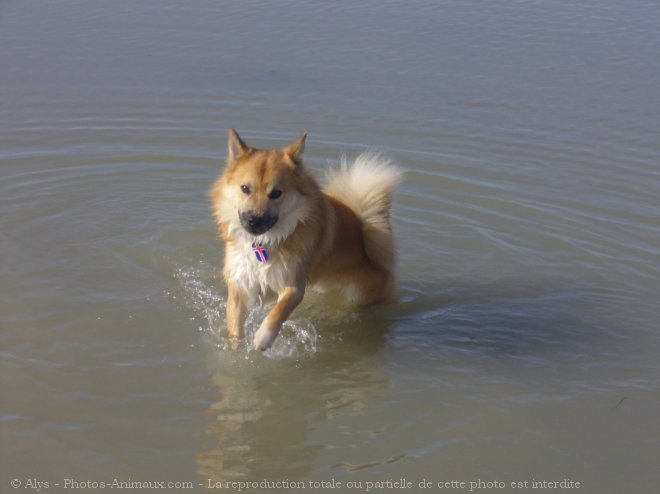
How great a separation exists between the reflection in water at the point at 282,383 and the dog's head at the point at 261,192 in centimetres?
81

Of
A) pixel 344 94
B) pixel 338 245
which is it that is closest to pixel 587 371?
pixel 338 245

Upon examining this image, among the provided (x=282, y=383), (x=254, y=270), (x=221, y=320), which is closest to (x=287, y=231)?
(x=254, y=270)

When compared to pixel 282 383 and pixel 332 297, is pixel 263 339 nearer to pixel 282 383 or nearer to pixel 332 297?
pixel 282 383

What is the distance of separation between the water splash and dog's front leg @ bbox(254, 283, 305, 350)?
258 mm

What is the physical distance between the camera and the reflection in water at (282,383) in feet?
14.7

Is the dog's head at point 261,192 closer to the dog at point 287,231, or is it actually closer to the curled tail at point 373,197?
the dog at point 287,231

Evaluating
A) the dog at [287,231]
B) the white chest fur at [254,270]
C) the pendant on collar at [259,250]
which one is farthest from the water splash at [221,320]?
the pendant on collar at [259,250]

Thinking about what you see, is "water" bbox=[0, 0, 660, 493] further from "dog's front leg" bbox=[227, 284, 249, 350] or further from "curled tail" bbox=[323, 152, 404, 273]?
"curled tail" bbox=[323, 152, 404, 273]

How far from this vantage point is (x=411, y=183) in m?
8.42

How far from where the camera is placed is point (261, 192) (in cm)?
531

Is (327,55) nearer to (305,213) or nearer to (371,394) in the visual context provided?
(305,213)

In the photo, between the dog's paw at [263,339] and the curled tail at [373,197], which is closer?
the dog's paw at [263,339]

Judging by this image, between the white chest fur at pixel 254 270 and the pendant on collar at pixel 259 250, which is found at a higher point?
the pendant on collar at pixel 259 250

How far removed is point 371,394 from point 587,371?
1527 millimetres
